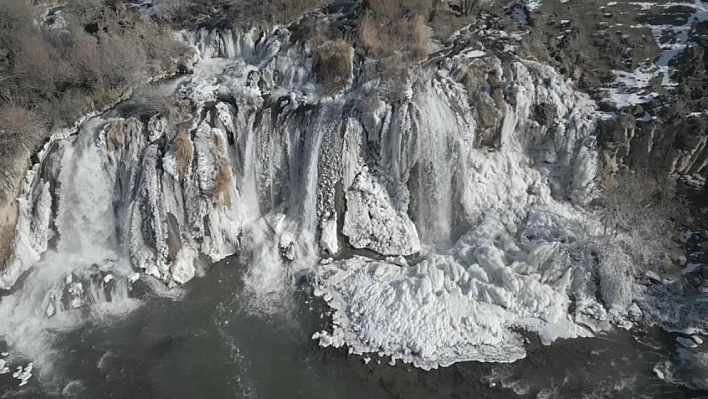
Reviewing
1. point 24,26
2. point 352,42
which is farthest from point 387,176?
point 24,26

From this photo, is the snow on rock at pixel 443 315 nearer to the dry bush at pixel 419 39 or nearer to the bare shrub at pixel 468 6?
the dry bush at pixel 419 39

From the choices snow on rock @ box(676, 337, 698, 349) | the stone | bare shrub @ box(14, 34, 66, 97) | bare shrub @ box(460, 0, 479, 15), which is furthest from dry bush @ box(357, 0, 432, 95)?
bare shrub @ box(14, 34, 66, 97)

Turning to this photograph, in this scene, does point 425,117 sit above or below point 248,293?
above

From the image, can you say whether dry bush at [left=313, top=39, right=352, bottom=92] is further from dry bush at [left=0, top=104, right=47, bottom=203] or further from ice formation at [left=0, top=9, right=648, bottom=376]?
dry bush at [left=0, top=104, right=47, bottom=203]

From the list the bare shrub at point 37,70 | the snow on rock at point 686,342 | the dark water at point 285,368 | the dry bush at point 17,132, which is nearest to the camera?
the dark water at point 285,368

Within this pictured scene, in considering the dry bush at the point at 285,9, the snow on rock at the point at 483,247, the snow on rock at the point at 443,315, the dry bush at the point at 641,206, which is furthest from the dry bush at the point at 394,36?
the dry bush at the point at 641,206

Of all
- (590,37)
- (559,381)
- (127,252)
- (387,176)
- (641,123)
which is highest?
(590,37)

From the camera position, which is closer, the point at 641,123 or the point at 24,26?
the point at 641,123

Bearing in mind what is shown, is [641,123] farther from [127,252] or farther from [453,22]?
[127,252]
